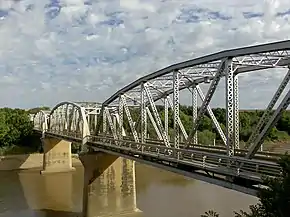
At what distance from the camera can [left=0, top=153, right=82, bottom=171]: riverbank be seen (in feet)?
219

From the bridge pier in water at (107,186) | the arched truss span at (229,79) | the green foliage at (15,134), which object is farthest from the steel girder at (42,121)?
the arched truss span at (229,79)

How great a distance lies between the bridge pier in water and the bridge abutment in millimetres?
27284

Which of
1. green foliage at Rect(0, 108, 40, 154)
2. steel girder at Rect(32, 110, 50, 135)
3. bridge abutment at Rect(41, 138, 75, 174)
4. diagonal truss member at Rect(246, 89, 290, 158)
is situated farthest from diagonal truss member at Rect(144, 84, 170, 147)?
green foliage at Rect(0, 108, 40, 154)

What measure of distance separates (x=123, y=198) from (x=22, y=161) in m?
38.1

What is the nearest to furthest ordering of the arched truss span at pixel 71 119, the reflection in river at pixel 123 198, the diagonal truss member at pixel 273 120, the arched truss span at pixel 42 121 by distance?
the diagonal truss member at pixel 273 120 < the reflection in river at pixel 123 198 < the arched truss span at pixel 71 119 < the arched truss span at pixel 42 121

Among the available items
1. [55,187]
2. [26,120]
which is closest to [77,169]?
[55,187]

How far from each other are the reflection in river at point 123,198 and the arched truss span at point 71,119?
5.85 metres

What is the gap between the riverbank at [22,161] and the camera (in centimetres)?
6662

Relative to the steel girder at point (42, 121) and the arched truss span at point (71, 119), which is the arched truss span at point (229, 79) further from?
the steel girder at point (42, 121)

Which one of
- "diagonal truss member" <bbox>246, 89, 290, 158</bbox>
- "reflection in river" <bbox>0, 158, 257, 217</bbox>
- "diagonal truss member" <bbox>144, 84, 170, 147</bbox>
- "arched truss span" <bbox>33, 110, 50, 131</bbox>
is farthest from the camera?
"arched truss span" <bbox>33, 110, 50, 131</bbox>

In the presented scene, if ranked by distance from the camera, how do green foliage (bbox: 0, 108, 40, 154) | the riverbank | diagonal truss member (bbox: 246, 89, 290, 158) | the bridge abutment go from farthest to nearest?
green foliage (bbox: 0, 108, 40, 154) → the riverbank → the bridge abutment → diagonal truss member (bbox: 246, 89, 290, 158)

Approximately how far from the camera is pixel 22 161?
2692 inches

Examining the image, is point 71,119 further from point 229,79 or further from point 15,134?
point 229,79

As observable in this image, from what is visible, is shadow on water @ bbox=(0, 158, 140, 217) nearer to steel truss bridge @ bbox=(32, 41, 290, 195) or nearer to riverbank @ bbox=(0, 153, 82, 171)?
steel truss bridge @ bbox=(32, 41, 290, 195)
